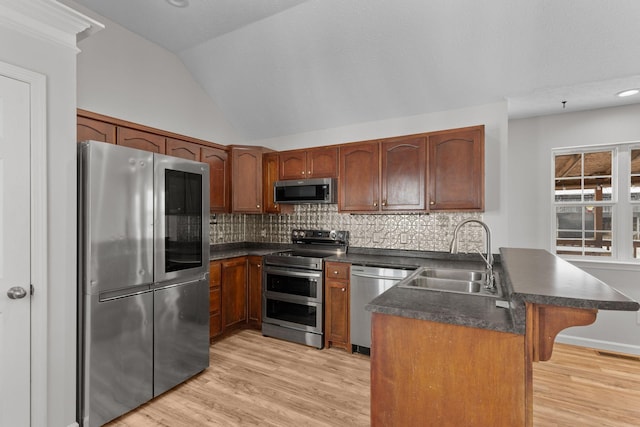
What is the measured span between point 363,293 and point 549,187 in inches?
104

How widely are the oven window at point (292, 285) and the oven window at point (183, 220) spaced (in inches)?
43.2

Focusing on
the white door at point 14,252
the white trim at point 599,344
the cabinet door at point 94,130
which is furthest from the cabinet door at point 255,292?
the white trim at point 599,344

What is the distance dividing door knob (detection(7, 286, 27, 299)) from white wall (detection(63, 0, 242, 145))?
176 cm

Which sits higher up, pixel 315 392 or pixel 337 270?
pixel 337 270

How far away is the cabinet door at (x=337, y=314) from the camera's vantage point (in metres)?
3.29

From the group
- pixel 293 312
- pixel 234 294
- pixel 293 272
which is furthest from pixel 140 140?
pixel 293 312

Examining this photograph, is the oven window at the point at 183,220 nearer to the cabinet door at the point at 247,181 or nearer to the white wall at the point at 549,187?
the cabinet door at the point at 247,181

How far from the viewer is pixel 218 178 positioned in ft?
12.8

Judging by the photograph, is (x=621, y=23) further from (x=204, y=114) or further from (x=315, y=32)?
(x=204, y=114)

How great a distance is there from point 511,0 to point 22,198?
11.4ft

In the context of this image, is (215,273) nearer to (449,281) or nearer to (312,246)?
(312,246)

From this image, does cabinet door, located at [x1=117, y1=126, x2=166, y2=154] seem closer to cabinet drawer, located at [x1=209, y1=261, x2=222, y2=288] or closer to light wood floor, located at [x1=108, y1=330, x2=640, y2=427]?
cabinet drawer, located at [x1=209, y1=261, x2=222, y2=288]

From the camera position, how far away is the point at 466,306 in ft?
4.82

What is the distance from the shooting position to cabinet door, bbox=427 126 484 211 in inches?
119
